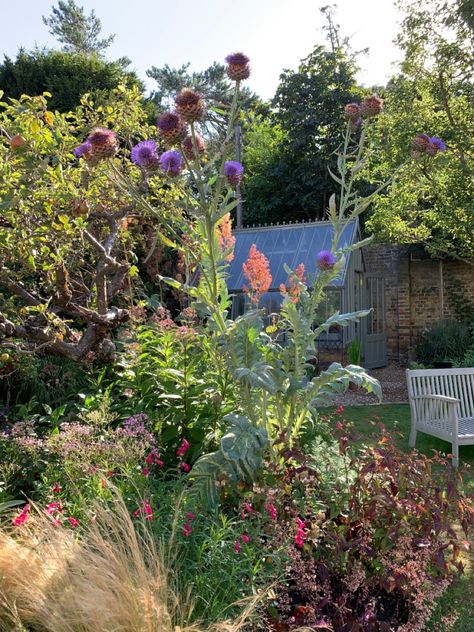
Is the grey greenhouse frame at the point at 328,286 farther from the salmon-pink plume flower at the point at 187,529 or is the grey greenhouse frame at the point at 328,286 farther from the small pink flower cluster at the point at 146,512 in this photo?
the salmon-pink plume flower at the point at 187,529

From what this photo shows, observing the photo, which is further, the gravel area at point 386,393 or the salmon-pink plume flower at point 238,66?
the gravel area at point 386,393

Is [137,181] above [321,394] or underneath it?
above

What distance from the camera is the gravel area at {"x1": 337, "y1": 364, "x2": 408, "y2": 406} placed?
9180 millimetres

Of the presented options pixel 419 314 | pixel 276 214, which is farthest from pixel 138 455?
pixel 276 214

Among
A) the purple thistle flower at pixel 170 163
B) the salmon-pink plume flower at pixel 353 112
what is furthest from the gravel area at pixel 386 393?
the purple thistle flower at pixel 170 163

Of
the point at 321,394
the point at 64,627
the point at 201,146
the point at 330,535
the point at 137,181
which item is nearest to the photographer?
the point at 64,627

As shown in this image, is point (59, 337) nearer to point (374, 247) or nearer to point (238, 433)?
point (238, 433)

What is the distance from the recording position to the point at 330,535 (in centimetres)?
255

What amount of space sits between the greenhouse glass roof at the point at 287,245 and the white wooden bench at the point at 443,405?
15.5 ft

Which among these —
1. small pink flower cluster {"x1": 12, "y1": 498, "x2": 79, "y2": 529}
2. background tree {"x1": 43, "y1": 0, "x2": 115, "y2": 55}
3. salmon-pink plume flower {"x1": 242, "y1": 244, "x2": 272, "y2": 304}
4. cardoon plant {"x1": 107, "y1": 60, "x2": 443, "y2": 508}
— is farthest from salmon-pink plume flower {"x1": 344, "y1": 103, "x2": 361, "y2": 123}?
background tree {"x1": 43, "y1": 0, "x2": 115, "y2": 55}

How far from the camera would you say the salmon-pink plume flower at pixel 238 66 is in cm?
273

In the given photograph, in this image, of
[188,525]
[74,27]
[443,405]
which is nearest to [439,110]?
[443,405]

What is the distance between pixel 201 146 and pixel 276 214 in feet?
56.0

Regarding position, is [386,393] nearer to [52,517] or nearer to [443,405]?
[443,405]
